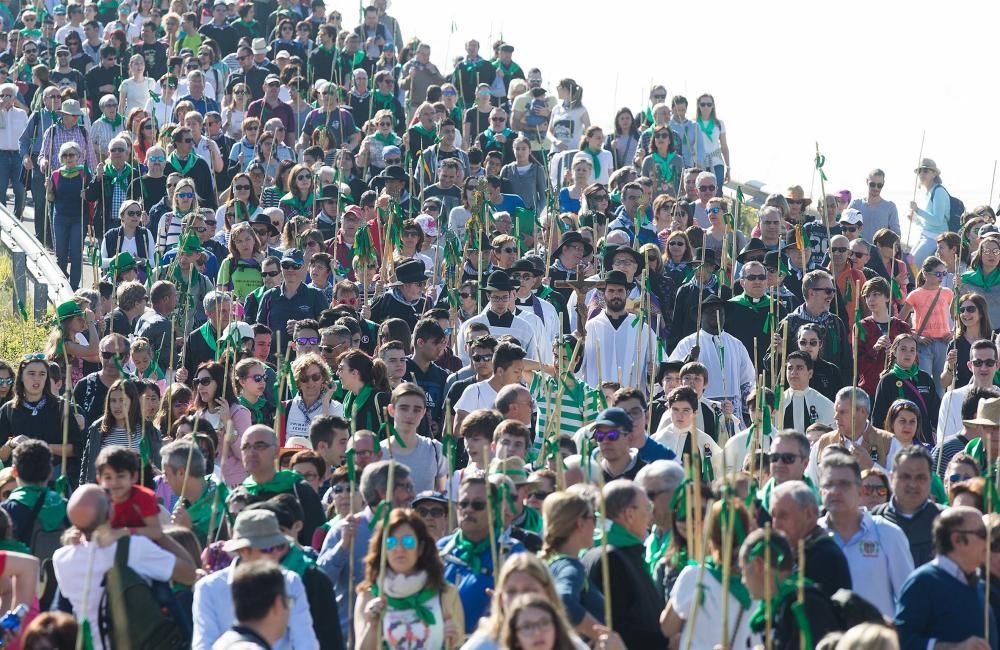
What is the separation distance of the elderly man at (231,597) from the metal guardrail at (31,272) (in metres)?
9.23

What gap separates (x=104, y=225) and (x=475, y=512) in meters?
10.2

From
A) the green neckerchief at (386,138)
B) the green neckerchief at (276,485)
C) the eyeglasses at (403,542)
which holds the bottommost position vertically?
the eyeglasses at (403,542)

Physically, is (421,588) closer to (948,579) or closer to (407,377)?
(948,579)

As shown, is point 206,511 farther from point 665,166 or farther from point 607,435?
point 665,166

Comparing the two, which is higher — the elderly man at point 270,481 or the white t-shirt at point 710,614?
the elderly man at point 270,481

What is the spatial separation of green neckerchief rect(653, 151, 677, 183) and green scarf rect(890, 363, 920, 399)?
6680 mm

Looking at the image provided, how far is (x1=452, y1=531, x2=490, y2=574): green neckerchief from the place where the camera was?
831cm

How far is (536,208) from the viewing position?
1859 centimetres

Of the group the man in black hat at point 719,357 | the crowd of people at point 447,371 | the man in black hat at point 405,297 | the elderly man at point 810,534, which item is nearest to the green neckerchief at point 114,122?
the crowd of people at point 447,371

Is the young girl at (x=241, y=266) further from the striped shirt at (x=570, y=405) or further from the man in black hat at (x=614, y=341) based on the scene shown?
the striped shirt at (x=570, y=405)

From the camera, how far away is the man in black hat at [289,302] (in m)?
14.3

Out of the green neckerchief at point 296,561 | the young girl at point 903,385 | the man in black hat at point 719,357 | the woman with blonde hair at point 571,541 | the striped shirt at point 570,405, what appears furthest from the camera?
the man in black hat at point 719,357

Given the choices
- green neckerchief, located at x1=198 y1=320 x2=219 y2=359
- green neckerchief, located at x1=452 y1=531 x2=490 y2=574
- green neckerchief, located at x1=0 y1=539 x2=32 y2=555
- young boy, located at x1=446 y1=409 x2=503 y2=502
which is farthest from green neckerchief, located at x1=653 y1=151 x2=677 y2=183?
green neckerchief, located at x1=0 y1=539 x2=32 y2=555

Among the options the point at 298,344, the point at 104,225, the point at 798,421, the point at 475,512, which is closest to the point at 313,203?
the point at 104,225
